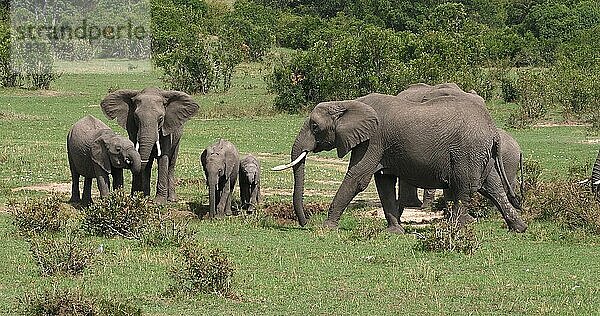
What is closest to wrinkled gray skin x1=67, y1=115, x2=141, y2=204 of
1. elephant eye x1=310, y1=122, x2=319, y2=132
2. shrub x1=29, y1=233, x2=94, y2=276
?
elephant eye x1=310, y1=122, x2=319, y2=132

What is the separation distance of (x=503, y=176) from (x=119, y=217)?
608cm

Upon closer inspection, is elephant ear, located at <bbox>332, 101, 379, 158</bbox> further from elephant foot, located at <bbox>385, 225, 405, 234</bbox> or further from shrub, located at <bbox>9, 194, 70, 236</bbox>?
shrub, located at <bbox>9, 194, 70, 236</bbox>

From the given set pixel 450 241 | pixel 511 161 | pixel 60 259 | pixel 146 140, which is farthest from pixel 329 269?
pixel 146 140

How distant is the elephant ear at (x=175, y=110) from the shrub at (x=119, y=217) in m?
4.85

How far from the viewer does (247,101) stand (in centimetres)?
4253

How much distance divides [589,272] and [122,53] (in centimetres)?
7146

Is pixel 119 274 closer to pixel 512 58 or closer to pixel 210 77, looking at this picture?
pixel 210 77

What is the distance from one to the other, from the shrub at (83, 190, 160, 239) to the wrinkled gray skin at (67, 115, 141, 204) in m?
2.90

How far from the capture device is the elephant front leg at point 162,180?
19.6 m

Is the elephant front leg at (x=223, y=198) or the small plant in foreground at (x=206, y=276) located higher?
the small plant in foreground at (x=206, y=276)

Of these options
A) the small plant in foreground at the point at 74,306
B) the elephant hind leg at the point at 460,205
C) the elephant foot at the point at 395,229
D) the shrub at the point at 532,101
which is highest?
the small plant in foreground at the point at 74,306

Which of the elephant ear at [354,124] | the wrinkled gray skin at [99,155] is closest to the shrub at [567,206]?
the elephant ear at [354,124]

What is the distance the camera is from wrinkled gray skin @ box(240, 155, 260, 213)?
1870 cm

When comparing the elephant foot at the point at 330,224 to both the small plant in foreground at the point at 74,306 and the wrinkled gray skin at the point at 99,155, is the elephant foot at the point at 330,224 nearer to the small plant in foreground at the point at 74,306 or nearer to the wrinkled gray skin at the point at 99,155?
the wrinkled gray skin at the point at 99,155
